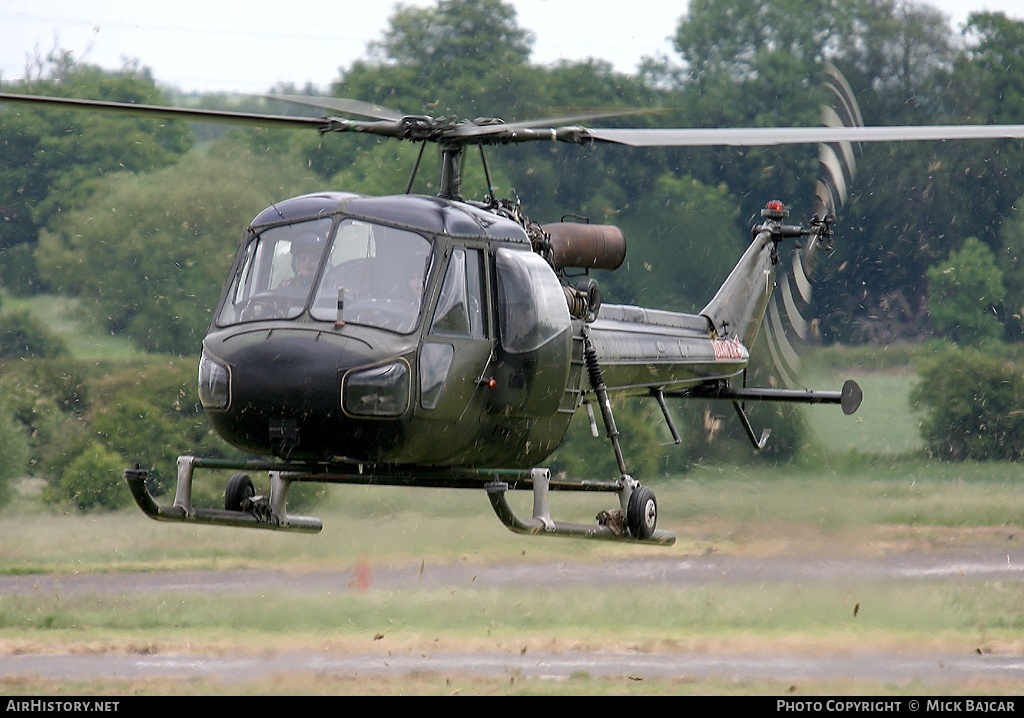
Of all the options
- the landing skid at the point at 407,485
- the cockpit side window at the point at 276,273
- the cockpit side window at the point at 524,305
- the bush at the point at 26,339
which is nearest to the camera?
the cockpit side window at the point at 276,273

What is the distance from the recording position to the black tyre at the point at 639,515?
9250 millimetres

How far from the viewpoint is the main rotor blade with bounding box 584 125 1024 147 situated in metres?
8.48

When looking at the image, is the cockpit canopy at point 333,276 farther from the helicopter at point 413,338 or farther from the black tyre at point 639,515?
the black tyre at point 639,515

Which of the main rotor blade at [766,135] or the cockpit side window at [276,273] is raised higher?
the main rotor blade at [766,135]

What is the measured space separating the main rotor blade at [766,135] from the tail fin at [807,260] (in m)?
1.82

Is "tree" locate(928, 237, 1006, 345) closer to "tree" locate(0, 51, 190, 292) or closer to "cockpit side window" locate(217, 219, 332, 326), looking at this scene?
"tree" locate(0, 51, 190, 292)

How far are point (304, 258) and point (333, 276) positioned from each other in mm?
262

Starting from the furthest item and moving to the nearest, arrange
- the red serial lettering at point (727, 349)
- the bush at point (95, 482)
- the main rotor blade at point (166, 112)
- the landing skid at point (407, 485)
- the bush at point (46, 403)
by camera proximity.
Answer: the bush at point (46, 403) < the bush at point (95, 482) < the red serial lettering at point (727, 349) < the landing skid at point (407, 485) < the main rotor blade at point (166, 112)

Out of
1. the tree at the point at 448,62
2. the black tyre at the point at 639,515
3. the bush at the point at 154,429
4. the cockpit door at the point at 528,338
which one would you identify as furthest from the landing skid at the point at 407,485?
the tree at the point at 448,62

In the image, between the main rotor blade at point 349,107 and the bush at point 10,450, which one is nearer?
the main rotor blade at point 349,107

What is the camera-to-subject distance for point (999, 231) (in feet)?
83.0

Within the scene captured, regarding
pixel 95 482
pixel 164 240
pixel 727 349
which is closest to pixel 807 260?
pixel 727 349

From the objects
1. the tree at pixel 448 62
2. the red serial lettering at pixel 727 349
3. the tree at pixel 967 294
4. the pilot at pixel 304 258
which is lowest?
the tree at pixel 967 294

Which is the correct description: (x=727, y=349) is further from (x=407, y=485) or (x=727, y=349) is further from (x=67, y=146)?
(x=67, y=146)
